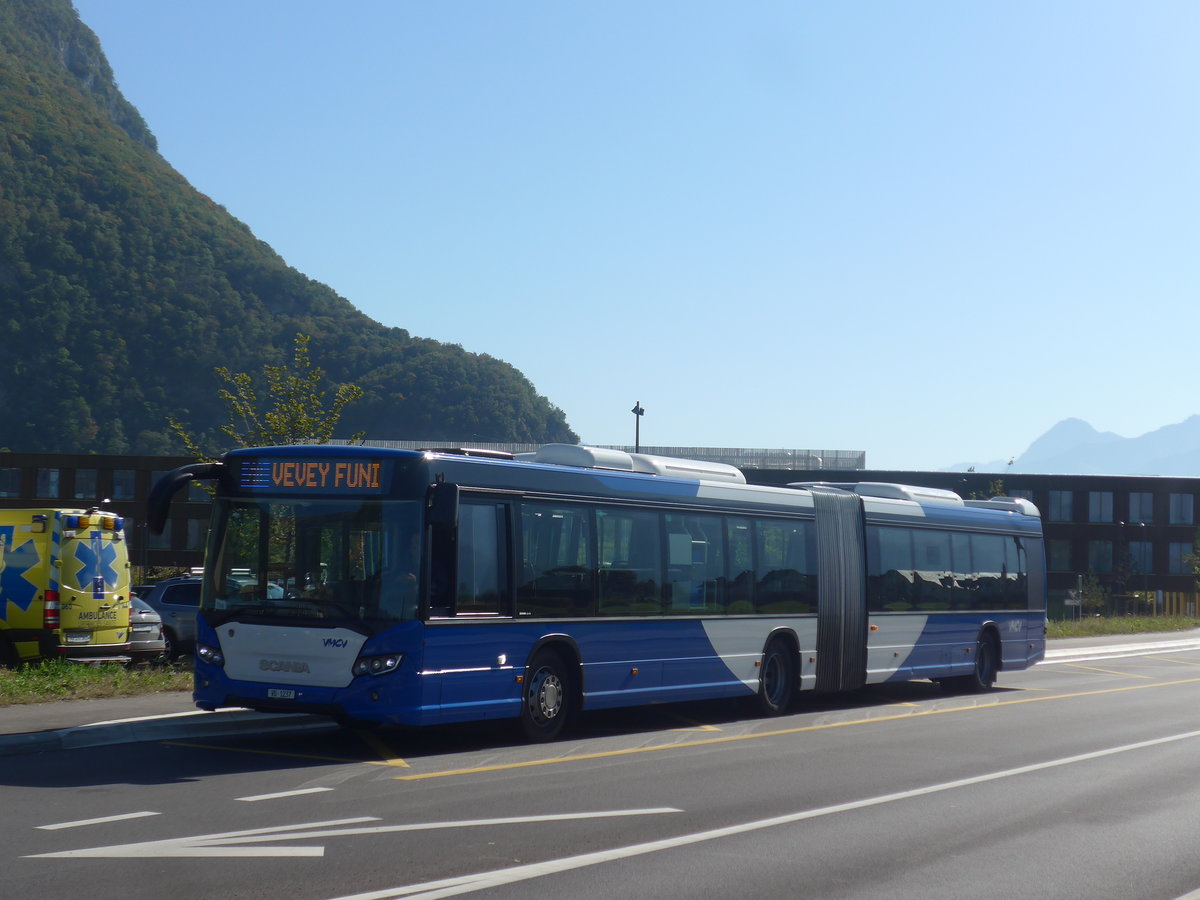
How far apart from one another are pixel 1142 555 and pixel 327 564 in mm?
89163

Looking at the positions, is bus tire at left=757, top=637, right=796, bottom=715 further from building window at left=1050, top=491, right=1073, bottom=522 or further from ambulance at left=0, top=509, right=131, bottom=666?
building window at left=1050, top=491, right=1073, bottom=522

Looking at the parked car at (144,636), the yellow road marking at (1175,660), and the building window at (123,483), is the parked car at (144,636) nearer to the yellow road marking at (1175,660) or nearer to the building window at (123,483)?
the yellow road marking at (1175,660)

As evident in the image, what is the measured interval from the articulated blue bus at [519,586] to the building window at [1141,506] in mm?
79763

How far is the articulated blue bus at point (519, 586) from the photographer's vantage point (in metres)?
12.0

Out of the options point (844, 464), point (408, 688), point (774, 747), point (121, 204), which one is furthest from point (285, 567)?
point (121, 204)

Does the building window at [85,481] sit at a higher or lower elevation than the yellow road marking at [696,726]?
higher

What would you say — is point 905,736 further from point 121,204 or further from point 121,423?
point 121,204

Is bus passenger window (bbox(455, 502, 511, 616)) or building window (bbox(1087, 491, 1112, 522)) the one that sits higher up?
building window (bbox(1087, 491, 1112, 522))

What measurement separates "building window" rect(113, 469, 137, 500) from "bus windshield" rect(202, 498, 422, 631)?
256 ft

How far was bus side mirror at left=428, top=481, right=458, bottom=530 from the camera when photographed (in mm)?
11789

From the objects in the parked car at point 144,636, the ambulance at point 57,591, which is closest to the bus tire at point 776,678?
the ambulance at point 57,591

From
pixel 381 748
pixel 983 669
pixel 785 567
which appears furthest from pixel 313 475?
pixel 983 669

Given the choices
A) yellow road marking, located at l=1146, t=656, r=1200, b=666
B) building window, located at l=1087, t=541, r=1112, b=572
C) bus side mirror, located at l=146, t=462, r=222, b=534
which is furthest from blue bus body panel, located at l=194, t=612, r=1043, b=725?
building window, located at l=1087, t=541, r=1112, b=572

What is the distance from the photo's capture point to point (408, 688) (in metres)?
11.8
